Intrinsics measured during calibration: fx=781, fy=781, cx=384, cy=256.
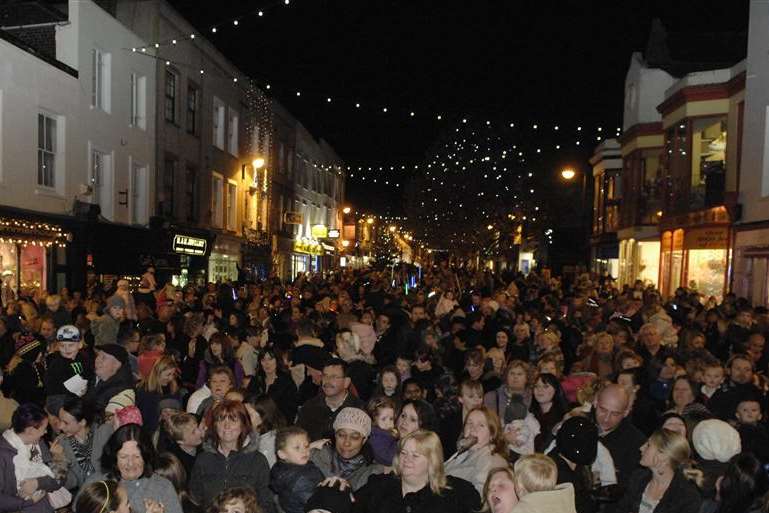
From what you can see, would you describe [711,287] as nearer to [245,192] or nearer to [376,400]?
[245,192]

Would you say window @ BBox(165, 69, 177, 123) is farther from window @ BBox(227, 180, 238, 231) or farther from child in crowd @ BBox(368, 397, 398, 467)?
child in crowd @ BBox(368, 397, 398, 467)

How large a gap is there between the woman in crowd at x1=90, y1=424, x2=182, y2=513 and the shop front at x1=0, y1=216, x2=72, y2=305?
1128 cm

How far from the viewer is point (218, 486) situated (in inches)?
207

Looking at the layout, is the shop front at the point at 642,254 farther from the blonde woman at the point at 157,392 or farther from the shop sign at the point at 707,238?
the blonde woman at the point at 157,392

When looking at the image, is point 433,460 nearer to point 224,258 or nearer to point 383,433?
point 383,433

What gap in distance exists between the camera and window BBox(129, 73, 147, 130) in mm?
22547

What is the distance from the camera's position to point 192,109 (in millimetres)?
26859

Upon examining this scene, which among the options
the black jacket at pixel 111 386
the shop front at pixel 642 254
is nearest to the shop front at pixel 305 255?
the shop front at pixel 642 254

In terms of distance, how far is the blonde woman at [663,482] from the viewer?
4.93 metres

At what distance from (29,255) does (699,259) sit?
64.7ft

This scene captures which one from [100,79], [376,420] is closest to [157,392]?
[376,420]

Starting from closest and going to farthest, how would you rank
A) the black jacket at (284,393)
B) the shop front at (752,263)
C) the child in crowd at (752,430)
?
1. the child in crowd at (752,430)
2. the black jacket at (284,393)
3. the shop front at (752,263)

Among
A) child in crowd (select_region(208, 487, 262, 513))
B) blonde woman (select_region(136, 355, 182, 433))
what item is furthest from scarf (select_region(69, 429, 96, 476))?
child in crowd (select_region(208, 487, 262, 513))

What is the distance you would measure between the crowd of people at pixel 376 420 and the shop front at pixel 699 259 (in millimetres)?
12305
